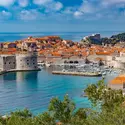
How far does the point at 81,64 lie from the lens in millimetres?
33250

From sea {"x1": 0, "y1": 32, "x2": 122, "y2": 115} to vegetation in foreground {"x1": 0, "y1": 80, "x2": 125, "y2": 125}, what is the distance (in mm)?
5602

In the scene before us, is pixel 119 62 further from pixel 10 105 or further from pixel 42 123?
pixel 42 123

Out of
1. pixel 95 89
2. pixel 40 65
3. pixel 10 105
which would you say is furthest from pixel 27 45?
pixel 95 89

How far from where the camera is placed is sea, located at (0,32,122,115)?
15100 mm

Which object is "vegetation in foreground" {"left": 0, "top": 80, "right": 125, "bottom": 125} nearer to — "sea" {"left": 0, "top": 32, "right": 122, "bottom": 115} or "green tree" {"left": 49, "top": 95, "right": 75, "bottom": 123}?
"green tree" {"left": 49, "top": 95, "right": 75, "bottom": 123}

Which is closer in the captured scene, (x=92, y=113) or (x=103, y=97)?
(x=92, y=113)

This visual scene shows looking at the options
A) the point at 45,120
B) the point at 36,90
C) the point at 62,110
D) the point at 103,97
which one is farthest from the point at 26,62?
the point at 103,97

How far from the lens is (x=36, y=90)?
64.8 feet

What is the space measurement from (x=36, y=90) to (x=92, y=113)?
43.2 feet

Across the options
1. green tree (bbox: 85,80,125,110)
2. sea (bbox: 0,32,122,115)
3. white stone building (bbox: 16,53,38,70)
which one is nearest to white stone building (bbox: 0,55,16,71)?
white stone building (bbox: 16,53,38,70)

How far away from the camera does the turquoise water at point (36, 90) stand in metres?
15.2

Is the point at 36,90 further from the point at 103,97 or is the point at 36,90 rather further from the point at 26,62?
the point at 103,97

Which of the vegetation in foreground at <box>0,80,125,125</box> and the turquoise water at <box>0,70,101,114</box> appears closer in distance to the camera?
the vegetation in foreground at <box>0,80,125,125</box>

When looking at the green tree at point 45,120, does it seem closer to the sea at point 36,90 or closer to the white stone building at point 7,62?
the sea at point 36,90
